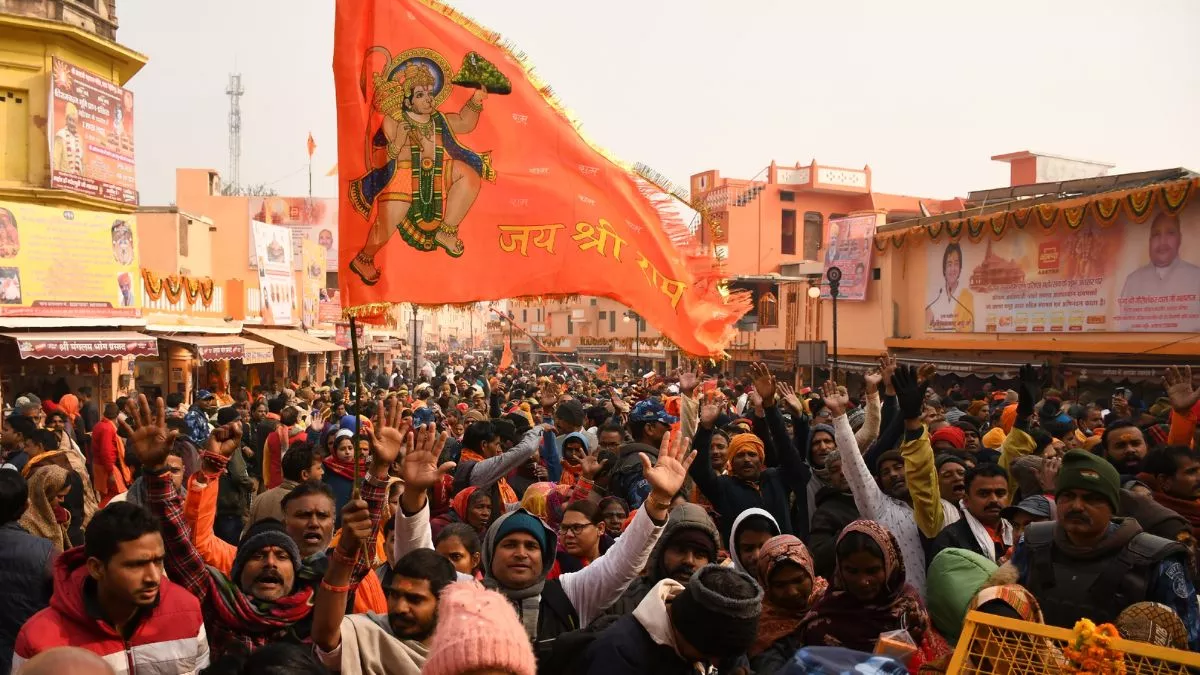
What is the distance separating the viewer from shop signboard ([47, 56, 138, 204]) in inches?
782

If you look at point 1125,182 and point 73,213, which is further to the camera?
point 1125,182

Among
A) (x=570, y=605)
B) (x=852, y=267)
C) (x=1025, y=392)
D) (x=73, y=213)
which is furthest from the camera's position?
(x=852, y=267)

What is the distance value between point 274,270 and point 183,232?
12.4 ft

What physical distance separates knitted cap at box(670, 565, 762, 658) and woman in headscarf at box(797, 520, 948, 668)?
2.39ft

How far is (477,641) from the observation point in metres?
2.28

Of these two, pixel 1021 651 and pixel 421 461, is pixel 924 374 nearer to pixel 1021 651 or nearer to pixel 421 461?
pixel 421 461

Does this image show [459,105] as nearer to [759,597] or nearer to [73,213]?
[759,597]

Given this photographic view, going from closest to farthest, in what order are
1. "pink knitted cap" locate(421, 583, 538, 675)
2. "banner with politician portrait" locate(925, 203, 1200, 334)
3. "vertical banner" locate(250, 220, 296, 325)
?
"pink knitted cap" locate(421, 583, 538, 675)
"banner with politician portrait" locate(925, 203, 1200, 334)
"vertical banner" locate(250, 220, 296, 325)

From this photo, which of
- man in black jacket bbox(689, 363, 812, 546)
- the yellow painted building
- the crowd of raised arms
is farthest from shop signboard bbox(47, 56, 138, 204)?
man in black jacket bbox(689, 363, 812, 546)

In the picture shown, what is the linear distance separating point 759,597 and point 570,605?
1161mm

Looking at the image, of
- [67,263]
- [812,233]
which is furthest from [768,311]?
[67,263]

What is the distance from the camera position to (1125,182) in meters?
22.2

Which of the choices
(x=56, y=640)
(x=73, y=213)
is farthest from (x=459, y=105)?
(x=73, y=213)

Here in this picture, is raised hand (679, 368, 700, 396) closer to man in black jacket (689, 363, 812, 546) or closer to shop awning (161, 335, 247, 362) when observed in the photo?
man in black jacket (689, 363, 812, 546)
